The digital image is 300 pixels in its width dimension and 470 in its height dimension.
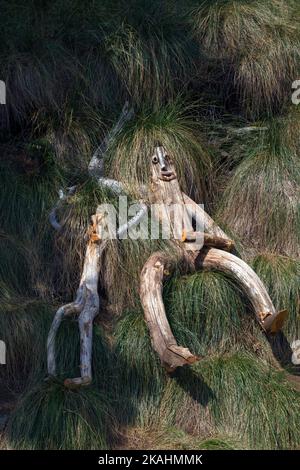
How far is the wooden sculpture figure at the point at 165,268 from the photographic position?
5.79 meters

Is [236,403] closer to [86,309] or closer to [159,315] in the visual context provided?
[159,315]

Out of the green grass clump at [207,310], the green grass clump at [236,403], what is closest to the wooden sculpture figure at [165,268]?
the green grass clump at [207,310]

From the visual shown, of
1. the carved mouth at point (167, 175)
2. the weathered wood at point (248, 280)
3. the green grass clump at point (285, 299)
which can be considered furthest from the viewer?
the carved mouth at point (167, 175)

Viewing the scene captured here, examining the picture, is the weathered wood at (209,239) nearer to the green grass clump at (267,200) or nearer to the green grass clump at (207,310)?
the green grass clump at (207,310)

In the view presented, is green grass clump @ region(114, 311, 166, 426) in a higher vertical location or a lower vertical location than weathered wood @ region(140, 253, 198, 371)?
lower

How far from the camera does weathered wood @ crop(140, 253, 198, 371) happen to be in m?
5.63

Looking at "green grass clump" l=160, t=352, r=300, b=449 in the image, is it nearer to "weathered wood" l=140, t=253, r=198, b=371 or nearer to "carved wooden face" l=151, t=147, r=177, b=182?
"weathered wood" l=140, t=253, r=198, b=371

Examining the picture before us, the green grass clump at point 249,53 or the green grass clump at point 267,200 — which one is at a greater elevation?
the green grass clump at point 249,53

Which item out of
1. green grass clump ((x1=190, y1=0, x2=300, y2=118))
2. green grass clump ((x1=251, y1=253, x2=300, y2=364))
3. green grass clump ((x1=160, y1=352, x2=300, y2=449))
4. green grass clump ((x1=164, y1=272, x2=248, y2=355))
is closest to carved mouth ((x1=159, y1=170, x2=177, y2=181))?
green grass clump ((x1=164, y1=272, x2=248, y2=355))

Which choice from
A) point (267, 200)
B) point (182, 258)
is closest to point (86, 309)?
point (182, 258)

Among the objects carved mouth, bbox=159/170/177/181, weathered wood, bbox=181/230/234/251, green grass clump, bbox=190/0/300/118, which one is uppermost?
green grass clump, bbox=190/0/300/118

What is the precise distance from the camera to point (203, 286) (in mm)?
6250

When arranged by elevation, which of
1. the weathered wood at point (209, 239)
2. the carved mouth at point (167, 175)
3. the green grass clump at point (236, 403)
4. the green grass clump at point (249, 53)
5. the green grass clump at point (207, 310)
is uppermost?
the green grass clump at point (249, 53)

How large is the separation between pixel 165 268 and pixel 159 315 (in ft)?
1.48
